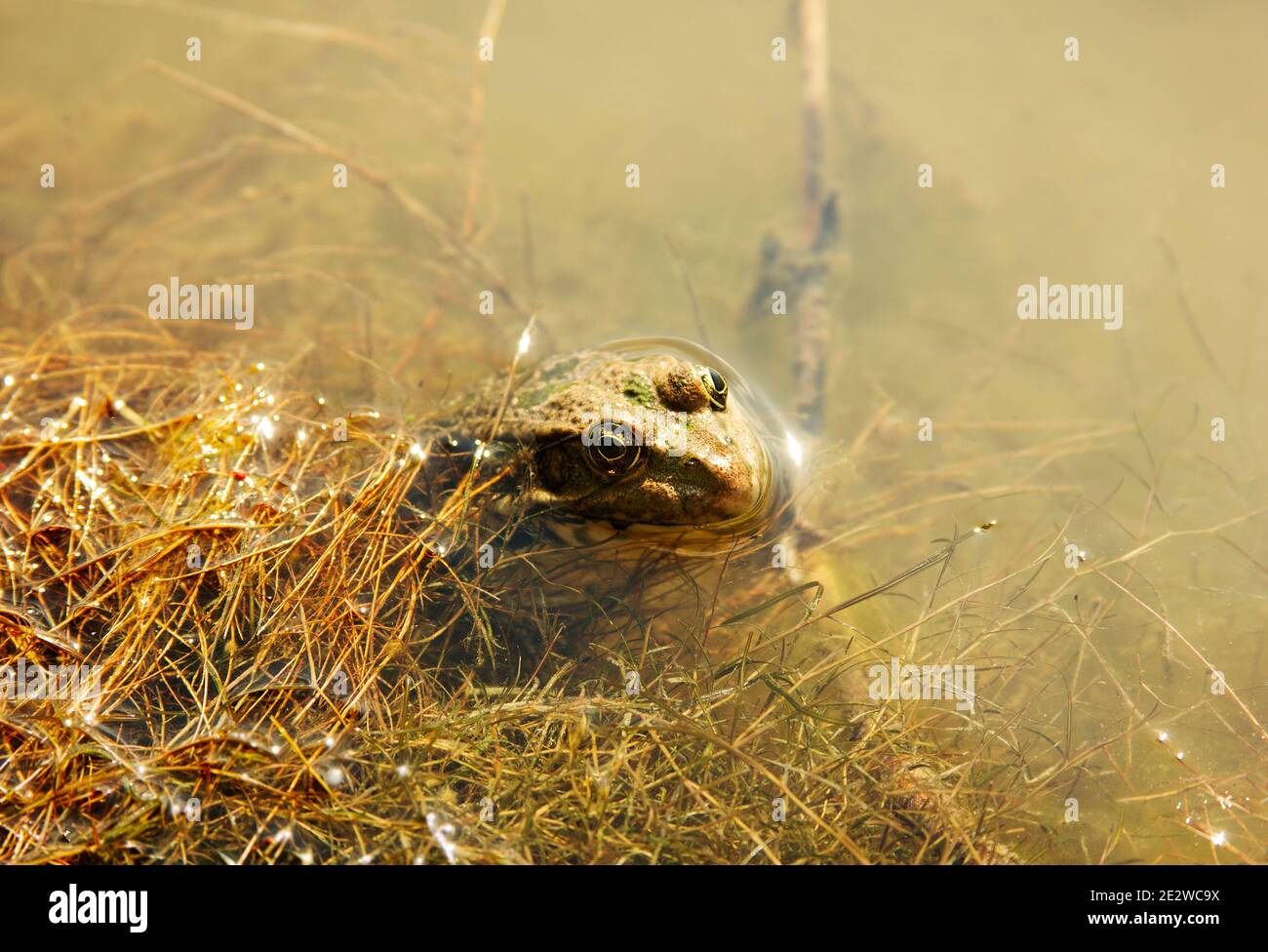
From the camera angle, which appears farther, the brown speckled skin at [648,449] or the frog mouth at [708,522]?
the frog mouth at [708,522]

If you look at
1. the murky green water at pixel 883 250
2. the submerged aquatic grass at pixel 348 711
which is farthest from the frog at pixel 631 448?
the murky green water at pixel 883 250

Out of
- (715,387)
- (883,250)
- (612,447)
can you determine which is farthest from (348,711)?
(883,250)

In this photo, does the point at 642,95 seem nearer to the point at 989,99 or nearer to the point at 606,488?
the point at 989,99

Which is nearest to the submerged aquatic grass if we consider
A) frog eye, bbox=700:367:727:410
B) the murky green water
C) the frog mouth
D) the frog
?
the frog

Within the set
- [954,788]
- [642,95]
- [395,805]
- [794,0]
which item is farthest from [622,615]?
[794,0]

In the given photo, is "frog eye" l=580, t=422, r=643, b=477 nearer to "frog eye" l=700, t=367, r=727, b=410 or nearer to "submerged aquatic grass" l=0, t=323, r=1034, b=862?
"frog eye" l=700, t=367, r=727, b=410

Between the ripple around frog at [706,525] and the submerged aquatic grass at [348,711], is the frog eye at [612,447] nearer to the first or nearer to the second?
the ripple around frog at [706,525]

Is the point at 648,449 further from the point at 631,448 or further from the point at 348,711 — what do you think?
the point at 348,711
